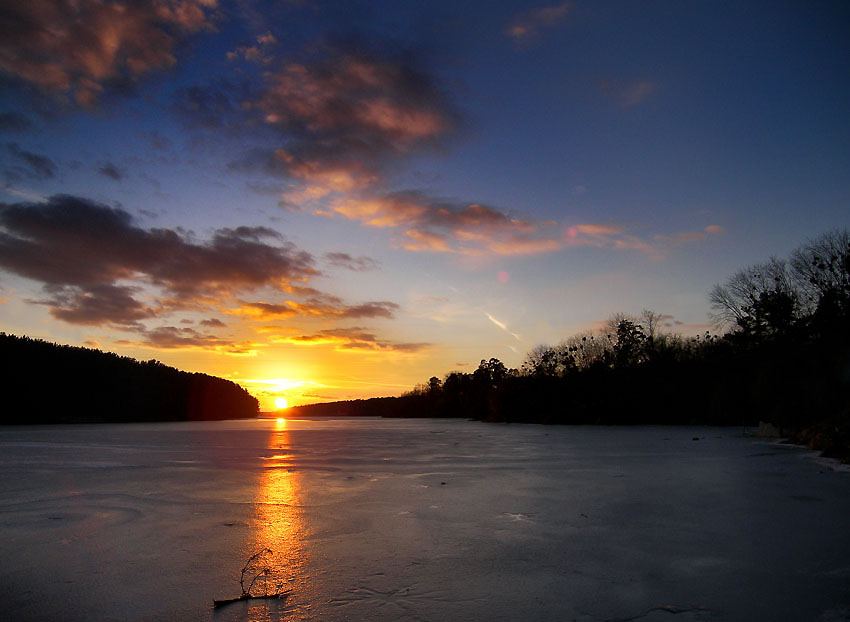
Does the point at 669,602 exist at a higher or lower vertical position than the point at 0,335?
A: lower

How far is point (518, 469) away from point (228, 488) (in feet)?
16.8

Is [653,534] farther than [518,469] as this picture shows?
No

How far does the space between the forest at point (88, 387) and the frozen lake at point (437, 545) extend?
6553 cm

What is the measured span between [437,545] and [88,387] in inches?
3194

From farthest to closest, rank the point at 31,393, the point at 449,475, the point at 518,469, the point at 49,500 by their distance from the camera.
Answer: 1. the point at 31,393
2. the point at 518,469
3. the point at 449,475
4. the point at 49,500

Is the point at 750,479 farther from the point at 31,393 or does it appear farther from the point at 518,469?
the point at 31,393

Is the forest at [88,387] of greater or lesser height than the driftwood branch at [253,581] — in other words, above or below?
above

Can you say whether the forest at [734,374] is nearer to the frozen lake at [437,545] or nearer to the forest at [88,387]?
the frozen lake at [437,545]

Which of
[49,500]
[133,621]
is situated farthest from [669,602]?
[49,500]

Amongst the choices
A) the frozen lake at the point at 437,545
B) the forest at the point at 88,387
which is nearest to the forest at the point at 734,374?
the frozen lake at the point at 437,545

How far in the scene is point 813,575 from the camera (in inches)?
145

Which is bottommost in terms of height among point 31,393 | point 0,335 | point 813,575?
point 813,575

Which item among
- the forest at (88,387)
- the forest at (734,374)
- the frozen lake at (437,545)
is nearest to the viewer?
the frozen lake at (437,545)

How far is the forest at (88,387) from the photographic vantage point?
6222cm
